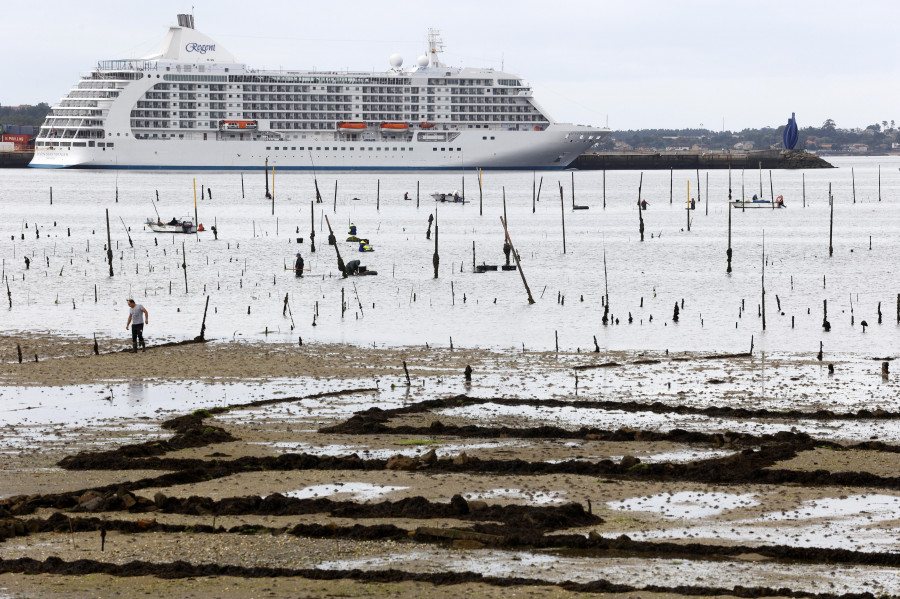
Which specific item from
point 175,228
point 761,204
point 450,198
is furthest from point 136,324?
point 450,198

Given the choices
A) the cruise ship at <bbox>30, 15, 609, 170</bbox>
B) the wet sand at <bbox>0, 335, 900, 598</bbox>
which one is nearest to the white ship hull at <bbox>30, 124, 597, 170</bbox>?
the cruise ship at <bbox>30, 15, 609, 170</bbox>

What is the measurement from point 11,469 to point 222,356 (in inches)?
402

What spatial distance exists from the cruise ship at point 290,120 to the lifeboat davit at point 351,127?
0.16 m

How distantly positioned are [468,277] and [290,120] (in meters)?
99.2

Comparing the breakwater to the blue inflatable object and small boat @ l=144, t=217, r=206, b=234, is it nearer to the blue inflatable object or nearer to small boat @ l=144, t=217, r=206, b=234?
the blue inflatable object

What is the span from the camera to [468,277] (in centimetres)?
4175

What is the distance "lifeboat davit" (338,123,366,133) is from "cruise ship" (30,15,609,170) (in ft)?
0.53

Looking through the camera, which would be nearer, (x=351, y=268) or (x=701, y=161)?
(x=351, y=268)

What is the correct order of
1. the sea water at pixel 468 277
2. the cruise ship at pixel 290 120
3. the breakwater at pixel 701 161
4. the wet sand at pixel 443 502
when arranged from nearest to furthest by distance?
the wet sand at pixel 443 502 < the sea water at pixel 468 277 < the cruise ship at pixel 290 120 < the breakwater at pixel 701 161

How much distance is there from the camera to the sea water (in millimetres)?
28641

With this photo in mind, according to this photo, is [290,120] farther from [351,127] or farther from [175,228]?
[175,228]

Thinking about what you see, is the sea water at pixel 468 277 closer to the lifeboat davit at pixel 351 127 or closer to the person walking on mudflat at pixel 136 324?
the person walking on mudflat at pixel 136 324

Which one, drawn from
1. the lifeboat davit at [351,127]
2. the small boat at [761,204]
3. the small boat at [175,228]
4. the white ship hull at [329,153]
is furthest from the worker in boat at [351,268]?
the lifeboat davit at [351,127]

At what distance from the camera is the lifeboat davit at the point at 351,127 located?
449 feet
